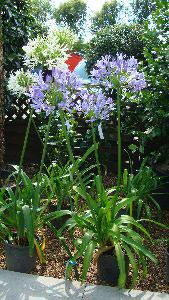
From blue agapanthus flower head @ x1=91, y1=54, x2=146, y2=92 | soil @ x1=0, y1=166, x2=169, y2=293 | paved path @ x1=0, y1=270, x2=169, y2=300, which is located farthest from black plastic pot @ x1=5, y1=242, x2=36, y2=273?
blue agapanthus flower head @ x1=91, y1=54, x2=146, y2=92

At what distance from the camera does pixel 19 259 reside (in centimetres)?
265

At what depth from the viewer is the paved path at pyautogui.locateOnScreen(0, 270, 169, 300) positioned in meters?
2.28

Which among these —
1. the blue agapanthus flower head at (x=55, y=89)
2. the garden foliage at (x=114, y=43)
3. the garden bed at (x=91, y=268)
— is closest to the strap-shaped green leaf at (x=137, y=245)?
the garden bed at (x=91, y=268)

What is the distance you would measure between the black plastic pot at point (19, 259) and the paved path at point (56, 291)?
0.20 meters

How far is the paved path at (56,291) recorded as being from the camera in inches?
89.9

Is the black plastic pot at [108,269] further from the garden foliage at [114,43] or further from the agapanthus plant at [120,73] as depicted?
the garden foliage at [114,43]

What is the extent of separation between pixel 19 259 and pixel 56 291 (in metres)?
0.41

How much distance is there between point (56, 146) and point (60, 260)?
2239mm

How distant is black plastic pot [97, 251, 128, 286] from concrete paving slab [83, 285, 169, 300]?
0.18 m

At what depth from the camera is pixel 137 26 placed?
13.9 m

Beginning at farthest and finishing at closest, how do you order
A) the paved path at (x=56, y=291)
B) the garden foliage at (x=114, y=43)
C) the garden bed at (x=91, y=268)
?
the garden foliage at (x=114, y=43) → the garden bed at (x=91, y=268) → the paved path at (x=56, y=291)

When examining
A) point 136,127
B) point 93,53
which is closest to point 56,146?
point 136,127

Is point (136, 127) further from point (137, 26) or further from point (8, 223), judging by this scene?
point (137, 26)

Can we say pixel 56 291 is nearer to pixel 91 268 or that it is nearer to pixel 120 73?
pixel 91 268
